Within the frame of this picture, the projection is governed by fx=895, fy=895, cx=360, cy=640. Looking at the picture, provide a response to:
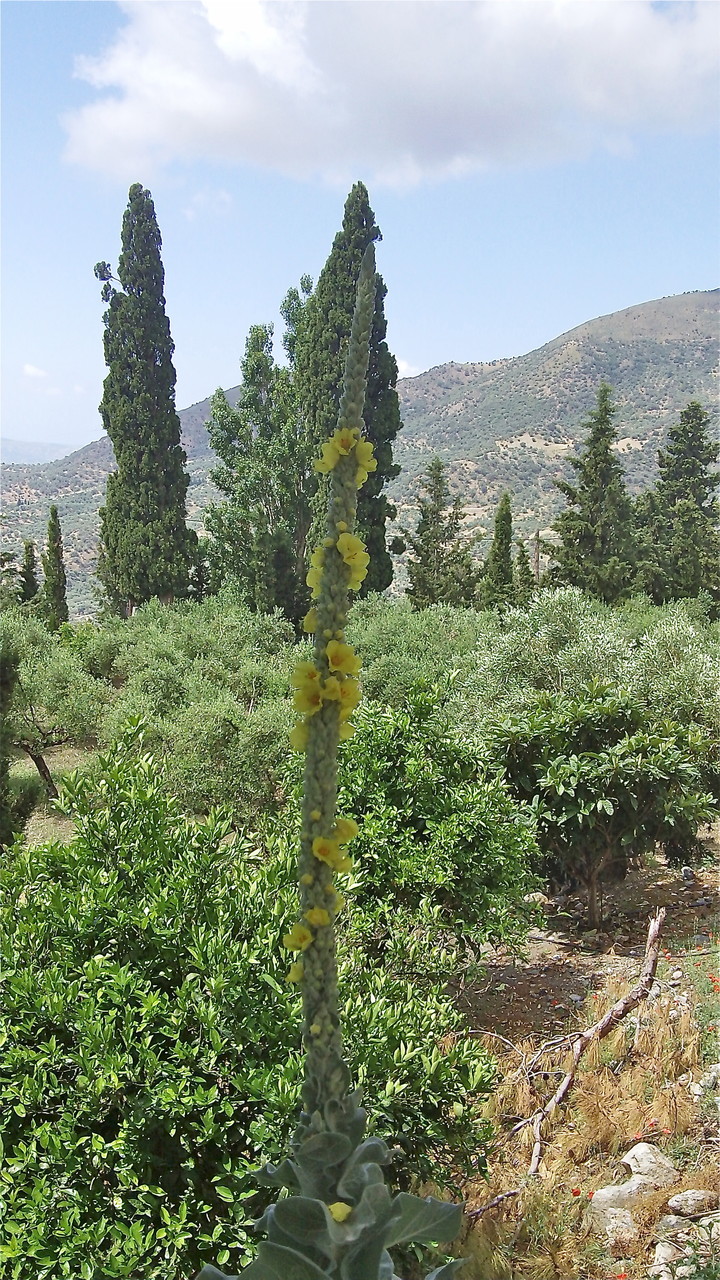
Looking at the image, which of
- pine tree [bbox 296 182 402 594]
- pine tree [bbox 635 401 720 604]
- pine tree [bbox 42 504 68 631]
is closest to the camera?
pine tree [bbox 296 182 402 594]

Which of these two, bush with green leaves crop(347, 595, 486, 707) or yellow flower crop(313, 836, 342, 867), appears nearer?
yellow flower crop(313, 836, 342, 867)

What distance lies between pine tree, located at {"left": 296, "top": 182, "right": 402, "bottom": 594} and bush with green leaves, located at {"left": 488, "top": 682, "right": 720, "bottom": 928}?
39.1 feet

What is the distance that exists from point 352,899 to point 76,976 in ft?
5.84

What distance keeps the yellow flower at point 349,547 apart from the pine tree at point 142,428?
19.7 meters

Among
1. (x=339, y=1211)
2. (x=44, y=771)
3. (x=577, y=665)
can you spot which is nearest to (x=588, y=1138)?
(x=339, y=1211)

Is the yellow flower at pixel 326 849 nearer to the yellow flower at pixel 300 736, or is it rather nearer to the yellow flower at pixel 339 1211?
the yellow flower at pixel 300 736

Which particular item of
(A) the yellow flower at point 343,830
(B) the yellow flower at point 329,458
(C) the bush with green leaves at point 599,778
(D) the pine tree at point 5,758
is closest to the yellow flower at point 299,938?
(A) the yellow flower at point 343,830

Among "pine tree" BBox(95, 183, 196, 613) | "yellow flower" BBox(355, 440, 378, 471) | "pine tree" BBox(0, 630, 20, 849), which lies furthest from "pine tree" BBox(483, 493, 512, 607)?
"yellow flower" BBox(355, 440, 378, 471)

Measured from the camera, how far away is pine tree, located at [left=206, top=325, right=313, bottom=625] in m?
20.4

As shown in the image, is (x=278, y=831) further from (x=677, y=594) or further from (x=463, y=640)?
(x=677, y=594)

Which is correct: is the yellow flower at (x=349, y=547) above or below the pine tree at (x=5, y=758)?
above

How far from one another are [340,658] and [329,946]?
357 millimetres

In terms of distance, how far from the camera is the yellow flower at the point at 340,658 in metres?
1.11

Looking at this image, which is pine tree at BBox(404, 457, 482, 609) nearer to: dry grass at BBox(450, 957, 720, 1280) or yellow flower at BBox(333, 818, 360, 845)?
dry grass at BBox(450, 957, 720, 1280)
